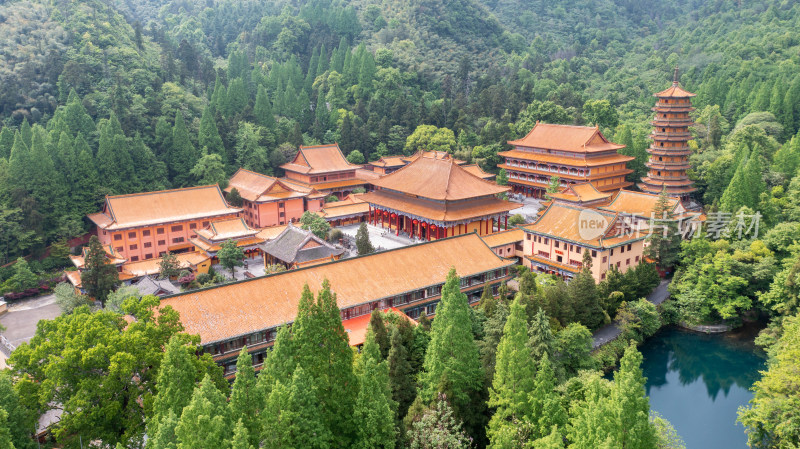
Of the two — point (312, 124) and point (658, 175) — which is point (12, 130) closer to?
point (312, 124)

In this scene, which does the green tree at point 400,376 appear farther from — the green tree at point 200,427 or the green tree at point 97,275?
the green tree at point 97,275

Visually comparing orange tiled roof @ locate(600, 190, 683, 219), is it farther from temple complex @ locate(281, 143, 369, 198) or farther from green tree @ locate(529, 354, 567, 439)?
green tree @ locate(529, 354, 567, 439)

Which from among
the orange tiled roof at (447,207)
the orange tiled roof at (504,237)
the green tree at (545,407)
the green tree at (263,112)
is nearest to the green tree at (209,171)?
the green tree at (263,112)

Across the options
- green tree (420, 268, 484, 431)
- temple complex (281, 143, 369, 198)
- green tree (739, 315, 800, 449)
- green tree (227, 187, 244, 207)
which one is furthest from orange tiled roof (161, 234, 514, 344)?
temple complex (281, 143, 369, 198)

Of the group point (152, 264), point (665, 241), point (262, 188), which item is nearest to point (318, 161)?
point (262, 188)

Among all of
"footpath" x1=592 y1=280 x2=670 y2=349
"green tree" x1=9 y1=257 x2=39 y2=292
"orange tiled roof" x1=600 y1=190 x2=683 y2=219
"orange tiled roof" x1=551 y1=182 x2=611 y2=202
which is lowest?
"footpath" x1=592 y1=280 x2=670 y2=349

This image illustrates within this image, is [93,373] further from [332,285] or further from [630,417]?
[630,417]
